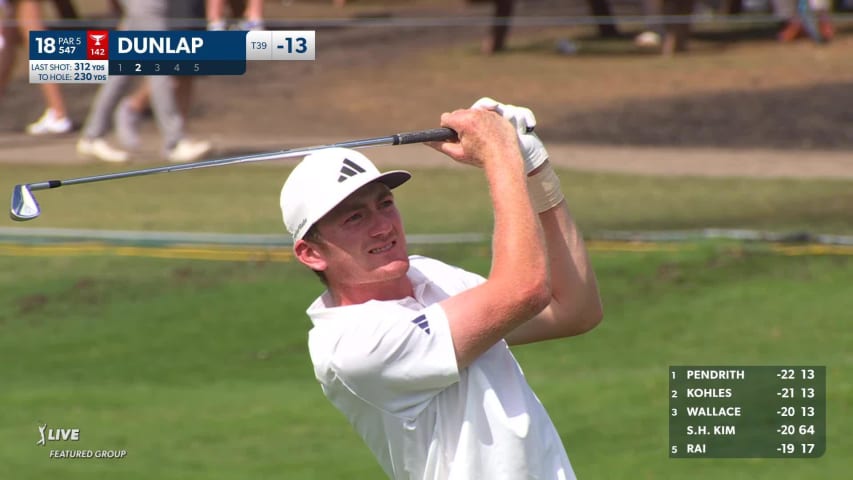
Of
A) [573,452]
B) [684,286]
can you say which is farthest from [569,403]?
[684,286]

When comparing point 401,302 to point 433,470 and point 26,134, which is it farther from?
point 26,134

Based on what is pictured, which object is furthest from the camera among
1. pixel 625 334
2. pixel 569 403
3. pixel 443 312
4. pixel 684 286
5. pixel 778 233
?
pixel 778 233

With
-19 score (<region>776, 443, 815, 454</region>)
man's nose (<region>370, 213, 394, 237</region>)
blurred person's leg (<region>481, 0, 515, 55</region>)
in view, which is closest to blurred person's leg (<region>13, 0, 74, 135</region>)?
blurred person's leg (<region>481, 0, 515, 55</region>)

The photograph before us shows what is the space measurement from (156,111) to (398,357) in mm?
9368

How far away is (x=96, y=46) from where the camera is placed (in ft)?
21.3

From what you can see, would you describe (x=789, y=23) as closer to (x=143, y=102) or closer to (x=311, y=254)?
(x=143, y=102)

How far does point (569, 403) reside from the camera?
22.5ft

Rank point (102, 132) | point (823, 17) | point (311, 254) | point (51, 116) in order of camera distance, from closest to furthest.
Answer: point (311, 254) → point (102, 132) → point (51, 116) → point (823, 17)

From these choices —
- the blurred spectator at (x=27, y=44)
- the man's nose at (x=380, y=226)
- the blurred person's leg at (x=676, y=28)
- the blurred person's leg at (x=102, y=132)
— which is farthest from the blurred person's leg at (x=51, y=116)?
the man's nose at (x=380, y=226)

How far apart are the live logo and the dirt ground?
6409mm

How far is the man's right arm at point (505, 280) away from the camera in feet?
11.3

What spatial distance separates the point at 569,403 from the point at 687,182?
217 inches

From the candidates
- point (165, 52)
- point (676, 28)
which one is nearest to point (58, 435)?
point (165, 52)

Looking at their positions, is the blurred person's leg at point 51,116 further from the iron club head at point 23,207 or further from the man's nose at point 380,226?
the man's nose at point 380,226
